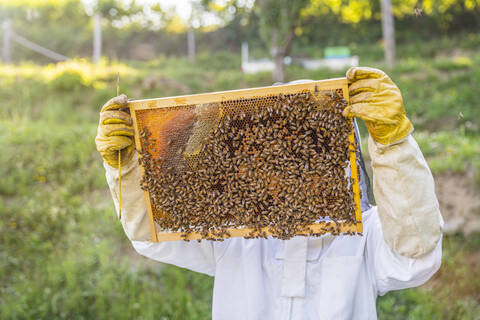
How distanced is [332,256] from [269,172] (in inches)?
29.7

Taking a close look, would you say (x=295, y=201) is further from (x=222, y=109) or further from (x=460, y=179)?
(x=460, y=179)

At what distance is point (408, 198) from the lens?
2.25m

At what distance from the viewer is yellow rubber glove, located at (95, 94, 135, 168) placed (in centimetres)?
251

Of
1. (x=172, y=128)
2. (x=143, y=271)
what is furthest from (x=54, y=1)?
(x=172, y=128)

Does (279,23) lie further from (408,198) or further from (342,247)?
(408,198)

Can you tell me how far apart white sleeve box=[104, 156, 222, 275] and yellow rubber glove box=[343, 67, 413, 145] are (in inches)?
54.1

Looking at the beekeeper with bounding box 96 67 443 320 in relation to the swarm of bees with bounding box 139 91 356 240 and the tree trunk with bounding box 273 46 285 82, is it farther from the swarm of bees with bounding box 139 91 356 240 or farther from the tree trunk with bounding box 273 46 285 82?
the tree trunk with bounding box 273 46 285 82

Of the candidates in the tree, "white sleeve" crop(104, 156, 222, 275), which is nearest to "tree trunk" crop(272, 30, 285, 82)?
the tree

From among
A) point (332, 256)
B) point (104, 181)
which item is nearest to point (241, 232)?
point (332, 256)

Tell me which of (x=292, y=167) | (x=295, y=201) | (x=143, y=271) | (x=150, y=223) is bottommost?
(x=143, y=271)

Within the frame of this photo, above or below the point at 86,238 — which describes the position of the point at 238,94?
above

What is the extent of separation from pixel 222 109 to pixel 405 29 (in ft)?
94.9

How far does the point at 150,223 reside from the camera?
8.85 feet

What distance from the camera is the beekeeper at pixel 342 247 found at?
7.36 ft
